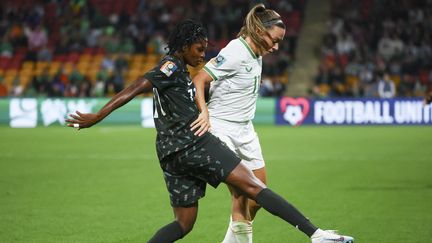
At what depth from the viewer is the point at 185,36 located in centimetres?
555

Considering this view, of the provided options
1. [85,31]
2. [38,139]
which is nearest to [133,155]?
[38,139]

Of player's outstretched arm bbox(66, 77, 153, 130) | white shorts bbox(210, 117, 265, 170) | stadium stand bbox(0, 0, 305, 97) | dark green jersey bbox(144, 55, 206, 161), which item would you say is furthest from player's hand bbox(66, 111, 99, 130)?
stadium stand bbox(0, 0, 305, 97)

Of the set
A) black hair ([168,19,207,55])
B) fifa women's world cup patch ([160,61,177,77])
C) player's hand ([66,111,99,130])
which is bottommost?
player's hand ([66,111,99,130])

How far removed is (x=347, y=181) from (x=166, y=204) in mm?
3433

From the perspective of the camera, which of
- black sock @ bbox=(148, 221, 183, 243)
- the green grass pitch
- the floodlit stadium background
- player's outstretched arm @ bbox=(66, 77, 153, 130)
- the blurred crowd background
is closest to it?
player's outstretched arm @ bbox=(66, 77, 153, 130)

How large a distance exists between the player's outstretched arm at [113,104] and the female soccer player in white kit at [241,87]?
656mm

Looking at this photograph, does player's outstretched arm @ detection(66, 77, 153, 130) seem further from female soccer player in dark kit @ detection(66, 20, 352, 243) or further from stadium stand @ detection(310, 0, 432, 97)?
stadium stand @ detection(310, 0, 432, 97)

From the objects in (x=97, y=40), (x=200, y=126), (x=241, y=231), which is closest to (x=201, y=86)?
(x=200, y=126)

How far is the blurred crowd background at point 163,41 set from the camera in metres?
27.4

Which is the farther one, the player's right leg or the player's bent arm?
the player's bent arm

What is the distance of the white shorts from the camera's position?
6.33 meters

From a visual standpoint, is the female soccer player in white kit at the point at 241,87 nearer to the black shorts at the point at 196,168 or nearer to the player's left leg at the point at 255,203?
the player's left leg at the point at 255,203

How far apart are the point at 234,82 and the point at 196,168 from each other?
3.42ft

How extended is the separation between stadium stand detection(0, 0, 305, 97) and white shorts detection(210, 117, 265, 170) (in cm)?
2095
